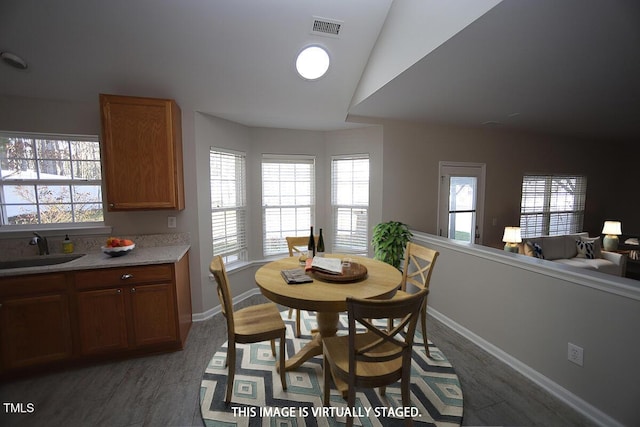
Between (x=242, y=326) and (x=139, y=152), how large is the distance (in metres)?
1.86

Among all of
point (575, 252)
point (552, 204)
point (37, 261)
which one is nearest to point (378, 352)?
point (37, 261)

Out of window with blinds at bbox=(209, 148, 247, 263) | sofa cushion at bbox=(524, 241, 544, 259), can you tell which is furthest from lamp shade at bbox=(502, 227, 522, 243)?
window with blinds at bbox=(209, 148, 247, 263)

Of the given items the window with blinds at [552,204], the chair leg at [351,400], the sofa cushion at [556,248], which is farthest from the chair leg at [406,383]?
the window with blinds at [552,204]

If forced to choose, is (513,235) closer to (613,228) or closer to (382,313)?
(613,228)

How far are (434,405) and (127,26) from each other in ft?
12.0

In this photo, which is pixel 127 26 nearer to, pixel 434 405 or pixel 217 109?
pixel 217 109

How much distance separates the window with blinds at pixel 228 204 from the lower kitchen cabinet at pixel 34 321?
1.39m

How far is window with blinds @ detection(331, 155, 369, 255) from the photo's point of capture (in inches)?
145

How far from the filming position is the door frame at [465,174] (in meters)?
3.85

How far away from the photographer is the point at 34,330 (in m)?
2.01

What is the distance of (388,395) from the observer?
182cm

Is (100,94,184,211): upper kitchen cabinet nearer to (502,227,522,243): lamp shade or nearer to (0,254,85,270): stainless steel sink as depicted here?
(0,254,85,270): stainless steel sink

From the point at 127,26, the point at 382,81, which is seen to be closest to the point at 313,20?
the point at 382,81

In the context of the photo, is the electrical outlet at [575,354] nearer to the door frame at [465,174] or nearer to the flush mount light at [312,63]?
the door frame at [465,174]
